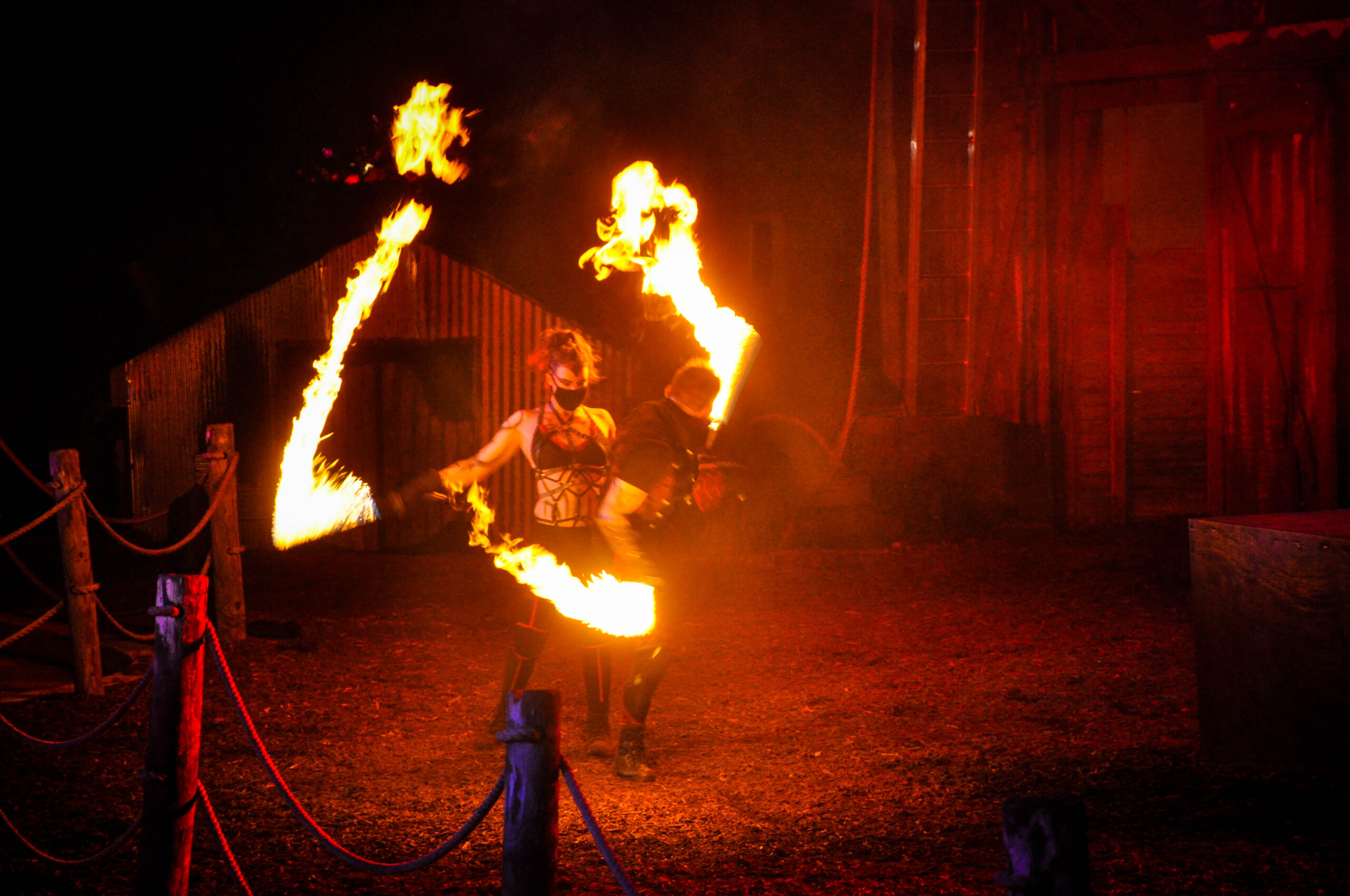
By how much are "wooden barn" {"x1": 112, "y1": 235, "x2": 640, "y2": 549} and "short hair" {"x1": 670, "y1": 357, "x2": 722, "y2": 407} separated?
323 inches

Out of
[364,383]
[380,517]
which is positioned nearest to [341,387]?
[364,383]

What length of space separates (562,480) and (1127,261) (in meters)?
10.1

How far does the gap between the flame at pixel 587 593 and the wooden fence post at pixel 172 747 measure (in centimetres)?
211

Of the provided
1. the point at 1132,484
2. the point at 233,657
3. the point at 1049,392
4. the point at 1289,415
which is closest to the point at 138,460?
the point at 233,657

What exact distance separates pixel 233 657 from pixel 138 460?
7494 millimetres

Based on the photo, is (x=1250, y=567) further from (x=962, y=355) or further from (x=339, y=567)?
(x=339, y=567)

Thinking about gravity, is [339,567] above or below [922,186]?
below

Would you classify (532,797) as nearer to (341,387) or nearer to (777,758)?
(777,758)

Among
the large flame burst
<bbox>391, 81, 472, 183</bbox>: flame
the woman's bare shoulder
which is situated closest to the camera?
the woman's bare shoulder

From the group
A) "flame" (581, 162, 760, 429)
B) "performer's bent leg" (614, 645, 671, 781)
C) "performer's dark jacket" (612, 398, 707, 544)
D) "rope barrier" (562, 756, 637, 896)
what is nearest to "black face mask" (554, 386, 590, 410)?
"performer's dark jacket" (612, 398, 707, 544)

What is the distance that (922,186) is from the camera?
1348 cm

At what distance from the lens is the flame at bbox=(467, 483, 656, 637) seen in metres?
5.30

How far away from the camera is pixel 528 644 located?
5555 mm

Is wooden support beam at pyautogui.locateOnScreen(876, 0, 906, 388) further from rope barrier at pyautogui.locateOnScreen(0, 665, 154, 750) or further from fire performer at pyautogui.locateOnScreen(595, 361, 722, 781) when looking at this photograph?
rope barrier at pyautogui.locateOnScreen(0, 665, 154, 750)
